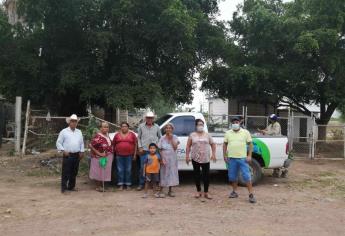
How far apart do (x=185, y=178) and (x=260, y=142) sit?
2209 mm

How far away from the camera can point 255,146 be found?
36.2 feet

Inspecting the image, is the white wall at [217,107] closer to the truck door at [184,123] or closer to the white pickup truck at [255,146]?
the white pickup truck at [255,146]

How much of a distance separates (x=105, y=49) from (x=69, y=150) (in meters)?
8.74

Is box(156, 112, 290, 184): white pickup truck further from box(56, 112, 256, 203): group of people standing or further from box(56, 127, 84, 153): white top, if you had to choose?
box(56, 127, 84, 153): white top

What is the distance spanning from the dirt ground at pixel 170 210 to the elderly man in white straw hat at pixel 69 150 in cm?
34

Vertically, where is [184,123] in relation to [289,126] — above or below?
below

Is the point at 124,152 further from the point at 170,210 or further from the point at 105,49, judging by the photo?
the point at 105,49

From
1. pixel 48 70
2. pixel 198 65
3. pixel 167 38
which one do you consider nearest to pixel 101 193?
pixel 167 38

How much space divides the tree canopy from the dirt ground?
721 centimetres

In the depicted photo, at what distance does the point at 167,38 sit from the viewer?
60.1 ft

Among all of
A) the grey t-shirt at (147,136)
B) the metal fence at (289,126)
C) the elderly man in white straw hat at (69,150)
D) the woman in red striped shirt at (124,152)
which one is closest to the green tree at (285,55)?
the metal fence at (289,126)

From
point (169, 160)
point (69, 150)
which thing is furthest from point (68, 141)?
point (169, 160)

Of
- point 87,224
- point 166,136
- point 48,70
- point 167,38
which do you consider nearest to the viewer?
point 87,224

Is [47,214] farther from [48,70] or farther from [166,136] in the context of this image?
[48,70]
